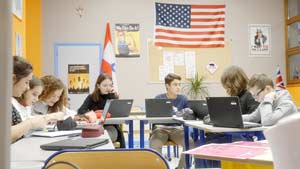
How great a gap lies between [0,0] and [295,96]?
7898 mm

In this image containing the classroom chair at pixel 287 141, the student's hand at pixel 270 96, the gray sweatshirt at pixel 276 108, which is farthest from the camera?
the student's hand at pixel 270 96

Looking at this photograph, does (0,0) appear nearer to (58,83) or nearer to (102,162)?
(102,162)

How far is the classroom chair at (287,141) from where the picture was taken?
0.59 metres

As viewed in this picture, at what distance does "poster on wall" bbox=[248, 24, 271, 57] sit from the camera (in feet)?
25.6

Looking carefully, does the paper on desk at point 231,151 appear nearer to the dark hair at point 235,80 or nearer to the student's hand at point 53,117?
the student's hand at point 53,117

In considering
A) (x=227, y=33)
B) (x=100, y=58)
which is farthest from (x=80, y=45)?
(x=227, y=33)

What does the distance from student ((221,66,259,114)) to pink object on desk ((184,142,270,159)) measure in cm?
234

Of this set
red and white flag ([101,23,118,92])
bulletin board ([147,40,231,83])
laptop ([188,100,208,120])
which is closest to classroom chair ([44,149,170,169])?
laptop ([188,100,208,120])

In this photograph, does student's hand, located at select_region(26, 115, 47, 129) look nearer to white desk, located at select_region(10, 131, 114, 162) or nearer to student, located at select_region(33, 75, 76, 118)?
white desk, located at select_region(10, 131, 114, 162)

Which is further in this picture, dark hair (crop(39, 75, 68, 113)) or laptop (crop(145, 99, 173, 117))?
laptop (crop(145, 99, 173, 117))

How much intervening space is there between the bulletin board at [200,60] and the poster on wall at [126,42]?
10.9 inches

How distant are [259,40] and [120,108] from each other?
417cm

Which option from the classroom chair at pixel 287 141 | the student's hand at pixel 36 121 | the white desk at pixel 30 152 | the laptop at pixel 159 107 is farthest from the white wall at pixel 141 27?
the classroom chair at pixel 287 141

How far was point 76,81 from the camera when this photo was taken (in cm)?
725
